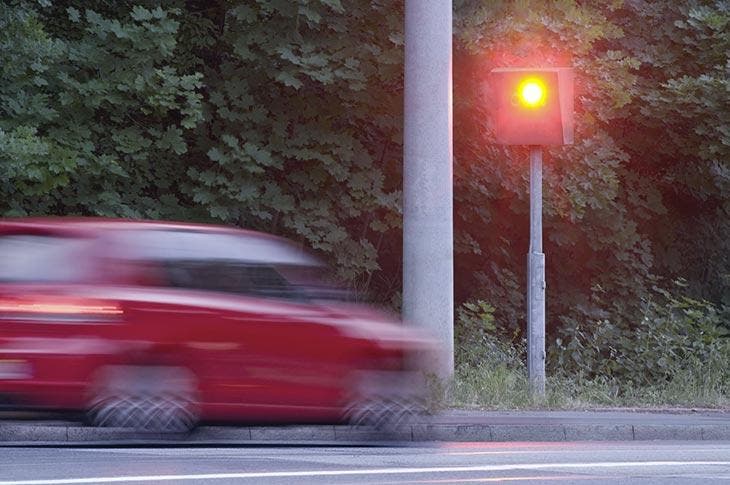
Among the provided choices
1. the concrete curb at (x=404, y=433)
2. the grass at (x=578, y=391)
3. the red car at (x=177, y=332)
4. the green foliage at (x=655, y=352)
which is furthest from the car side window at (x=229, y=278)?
the green foliage at (x=655, y=352)

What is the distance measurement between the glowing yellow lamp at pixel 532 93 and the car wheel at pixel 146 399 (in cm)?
812

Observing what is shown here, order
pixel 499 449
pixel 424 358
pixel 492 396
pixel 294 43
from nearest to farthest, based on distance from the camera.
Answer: pixel 424 358 → pixel 499 449 → pixel 492 396 → pixel 294 43

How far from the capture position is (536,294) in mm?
18766

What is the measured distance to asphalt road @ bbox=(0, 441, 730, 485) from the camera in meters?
11.3

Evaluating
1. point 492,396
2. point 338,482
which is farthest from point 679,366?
point 338,482

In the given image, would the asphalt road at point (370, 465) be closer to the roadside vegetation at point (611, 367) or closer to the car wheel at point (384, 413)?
the car wheel at point (384, 413)

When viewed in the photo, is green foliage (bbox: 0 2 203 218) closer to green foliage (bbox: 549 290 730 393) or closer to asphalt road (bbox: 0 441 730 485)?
green foliage (bbox: 549 290 730 393)

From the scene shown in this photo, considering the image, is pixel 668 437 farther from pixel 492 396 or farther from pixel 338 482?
pixel 338 482

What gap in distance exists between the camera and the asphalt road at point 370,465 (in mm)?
11258

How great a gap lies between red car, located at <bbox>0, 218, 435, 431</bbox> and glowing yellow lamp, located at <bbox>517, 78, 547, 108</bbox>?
682cm

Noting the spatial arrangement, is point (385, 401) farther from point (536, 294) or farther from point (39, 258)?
point (536, 294)

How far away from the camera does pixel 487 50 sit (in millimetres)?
23547

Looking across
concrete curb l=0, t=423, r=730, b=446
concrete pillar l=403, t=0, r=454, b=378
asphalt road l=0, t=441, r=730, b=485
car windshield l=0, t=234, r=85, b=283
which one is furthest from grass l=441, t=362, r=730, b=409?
car windshield l=0, t=234, r=85, b=283

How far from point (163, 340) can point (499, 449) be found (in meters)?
4.35
